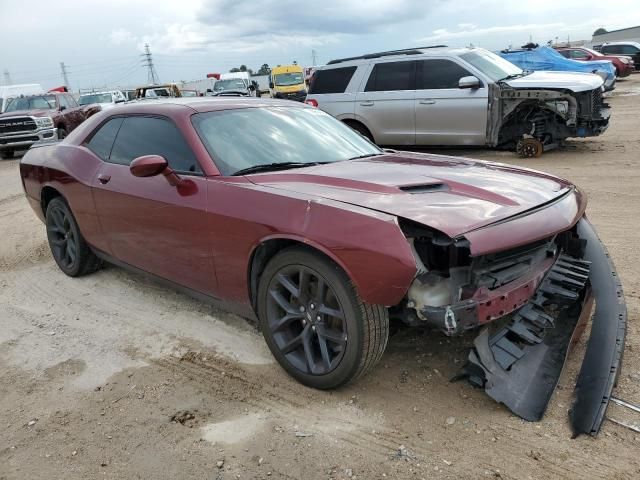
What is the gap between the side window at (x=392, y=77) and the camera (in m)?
9.84

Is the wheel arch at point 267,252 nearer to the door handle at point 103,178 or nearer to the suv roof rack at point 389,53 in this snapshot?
the door handle at point 103,178

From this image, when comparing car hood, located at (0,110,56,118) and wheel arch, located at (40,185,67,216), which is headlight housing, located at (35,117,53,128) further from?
wheel arch, located at (40,185,67,216)

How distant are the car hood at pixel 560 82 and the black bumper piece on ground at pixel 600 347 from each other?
6.25 metres

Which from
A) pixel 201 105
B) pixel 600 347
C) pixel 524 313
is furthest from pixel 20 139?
pixel 600 347

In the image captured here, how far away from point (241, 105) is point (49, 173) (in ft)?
6.95

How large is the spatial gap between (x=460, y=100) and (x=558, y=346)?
720cm

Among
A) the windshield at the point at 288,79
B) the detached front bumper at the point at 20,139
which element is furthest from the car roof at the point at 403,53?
the windshield at the point at 288,79

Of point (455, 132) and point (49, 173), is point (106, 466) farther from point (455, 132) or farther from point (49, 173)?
point (455, 132)

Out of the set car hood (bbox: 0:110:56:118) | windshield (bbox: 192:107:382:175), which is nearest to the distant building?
car hood (bbox: 0:110:56:118)

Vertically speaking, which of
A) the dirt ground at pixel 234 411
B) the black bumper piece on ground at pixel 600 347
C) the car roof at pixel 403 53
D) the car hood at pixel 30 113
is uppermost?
the car roof at pixel 403 53

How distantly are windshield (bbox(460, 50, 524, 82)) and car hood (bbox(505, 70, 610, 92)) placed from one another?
291mm

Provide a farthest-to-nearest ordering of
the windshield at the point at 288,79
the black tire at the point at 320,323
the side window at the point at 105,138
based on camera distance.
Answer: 1. the windshield at the point at 288,79
2. the side window at the point at 105,138
3. the black tire at the point at 320,323

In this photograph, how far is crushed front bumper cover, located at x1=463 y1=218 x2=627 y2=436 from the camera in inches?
104

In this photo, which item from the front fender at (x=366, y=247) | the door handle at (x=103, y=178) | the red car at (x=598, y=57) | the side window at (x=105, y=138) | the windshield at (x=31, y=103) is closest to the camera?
the front fender at (x=366, y=247)
